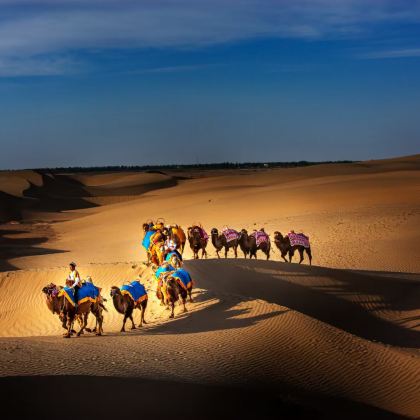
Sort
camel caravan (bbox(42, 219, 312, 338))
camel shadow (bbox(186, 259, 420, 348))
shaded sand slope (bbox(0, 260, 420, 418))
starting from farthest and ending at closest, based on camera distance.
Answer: camel shadow (bbox(186, 259, 420, 348))
camel caravan (bbox(42, 219, 312, 338))
shaded sand slope (bbox(0, 260, 420, 418))

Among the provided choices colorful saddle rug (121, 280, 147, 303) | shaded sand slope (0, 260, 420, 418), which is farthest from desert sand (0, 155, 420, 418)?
colorful saddle rug (121, 280, 147, 303)

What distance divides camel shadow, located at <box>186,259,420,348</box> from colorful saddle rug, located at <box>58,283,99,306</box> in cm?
409

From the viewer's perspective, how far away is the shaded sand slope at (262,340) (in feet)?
41.6

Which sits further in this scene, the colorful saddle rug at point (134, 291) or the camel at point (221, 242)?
the camel at point (221, 242)

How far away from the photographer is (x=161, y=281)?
59.4 feet

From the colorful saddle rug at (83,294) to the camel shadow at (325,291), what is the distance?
409 cm

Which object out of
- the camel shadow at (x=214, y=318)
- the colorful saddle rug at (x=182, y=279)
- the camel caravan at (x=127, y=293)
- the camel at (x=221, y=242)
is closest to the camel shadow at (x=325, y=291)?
the camel shadow at (x=214, y=318)

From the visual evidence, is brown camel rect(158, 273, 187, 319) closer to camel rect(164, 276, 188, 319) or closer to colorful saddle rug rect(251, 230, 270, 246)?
camel rect(164, 276, 188, 319)

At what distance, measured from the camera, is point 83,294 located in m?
16.4

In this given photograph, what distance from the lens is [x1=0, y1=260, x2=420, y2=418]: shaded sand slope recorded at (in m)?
12.7

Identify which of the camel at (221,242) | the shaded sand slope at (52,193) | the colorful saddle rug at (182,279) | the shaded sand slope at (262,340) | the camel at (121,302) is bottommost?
the shaded sand slope at (262,340)

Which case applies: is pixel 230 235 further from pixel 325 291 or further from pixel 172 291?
pixel 172 291

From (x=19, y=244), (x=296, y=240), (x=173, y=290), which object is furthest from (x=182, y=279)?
(x=19, y=244)

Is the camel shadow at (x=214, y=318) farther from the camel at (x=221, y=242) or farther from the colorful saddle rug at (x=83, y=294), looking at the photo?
the camel at (x=221, y=242)
